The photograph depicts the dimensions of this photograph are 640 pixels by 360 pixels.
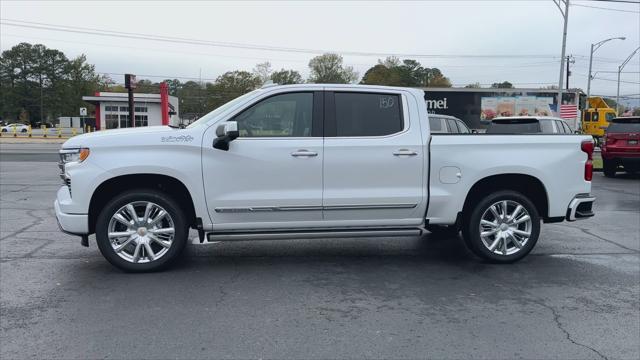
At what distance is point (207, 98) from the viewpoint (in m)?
84.2

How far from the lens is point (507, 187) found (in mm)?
6445

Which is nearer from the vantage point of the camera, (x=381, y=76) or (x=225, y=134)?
(x=225, y=134)

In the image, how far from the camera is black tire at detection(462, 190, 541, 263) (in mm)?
6145

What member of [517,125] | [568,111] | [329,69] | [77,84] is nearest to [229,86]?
[329,69]

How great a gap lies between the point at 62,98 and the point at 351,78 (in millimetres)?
56381

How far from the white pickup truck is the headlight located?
1 cm

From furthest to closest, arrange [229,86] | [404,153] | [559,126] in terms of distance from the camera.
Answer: [229,86], [559,126], [404,153]

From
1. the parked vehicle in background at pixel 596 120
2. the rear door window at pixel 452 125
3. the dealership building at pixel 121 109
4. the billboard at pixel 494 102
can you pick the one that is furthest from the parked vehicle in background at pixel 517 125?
the dealership building at pixel 121 109

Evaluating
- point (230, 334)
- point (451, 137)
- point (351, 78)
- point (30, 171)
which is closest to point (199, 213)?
point (230, 334)

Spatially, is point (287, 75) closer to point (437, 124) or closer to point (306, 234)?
point (437, 124)

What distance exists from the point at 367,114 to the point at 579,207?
269cm

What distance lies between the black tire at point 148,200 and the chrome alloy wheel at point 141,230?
3 centimetres

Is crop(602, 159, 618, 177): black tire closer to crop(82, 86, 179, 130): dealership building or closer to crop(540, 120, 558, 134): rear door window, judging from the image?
crop(540, 120, 558, 134): rear door window

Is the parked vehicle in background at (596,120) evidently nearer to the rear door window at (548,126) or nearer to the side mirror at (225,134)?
the rear door window at (548,126)
